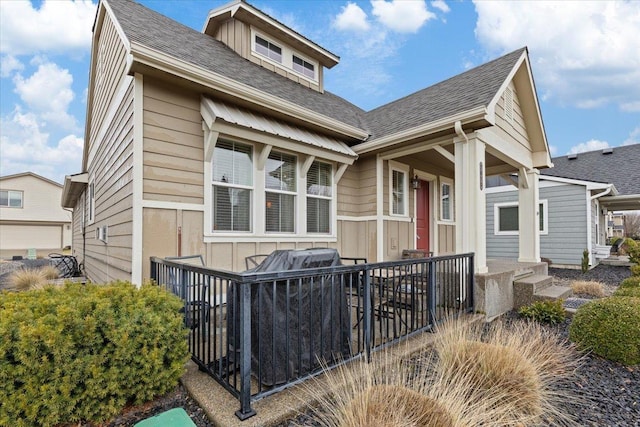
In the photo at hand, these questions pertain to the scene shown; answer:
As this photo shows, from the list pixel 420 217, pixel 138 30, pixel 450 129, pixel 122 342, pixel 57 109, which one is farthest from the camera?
pixel 57 109

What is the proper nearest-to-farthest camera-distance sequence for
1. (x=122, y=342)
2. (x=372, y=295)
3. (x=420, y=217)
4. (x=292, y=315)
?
1. (x=122, y=342)
2. (x=292, y=315)
3. (x=372, y=295)
4. (x=420, y=217)

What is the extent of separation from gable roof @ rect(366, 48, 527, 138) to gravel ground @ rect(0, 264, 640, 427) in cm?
347

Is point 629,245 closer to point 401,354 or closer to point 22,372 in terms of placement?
point 401,354

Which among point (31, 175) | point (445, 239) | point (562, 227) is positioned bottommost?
point (445, 239)

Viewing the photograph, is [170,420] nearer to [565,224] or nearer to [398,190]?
[398,190]

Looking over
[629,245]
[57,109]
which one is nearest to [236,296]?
[629,245]

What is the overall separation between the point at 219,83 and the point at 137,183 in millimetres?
1624

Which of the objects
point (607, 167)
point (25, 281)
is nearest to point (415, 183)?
point (25, 281)

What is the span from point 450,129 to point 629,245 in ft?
17.7

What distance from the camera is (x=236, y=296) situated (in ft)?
7.41

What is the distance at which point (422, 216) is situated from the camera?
7715 millimetres

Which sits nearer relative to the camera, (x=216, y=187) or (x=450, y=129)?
(x=216, y=187)

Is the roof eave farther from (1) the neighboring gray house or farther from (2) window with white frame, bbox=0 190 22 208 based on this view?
(2) window with white frame, bbox=0 190 22 208

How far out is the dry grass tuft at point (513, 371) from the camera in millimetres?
2191
